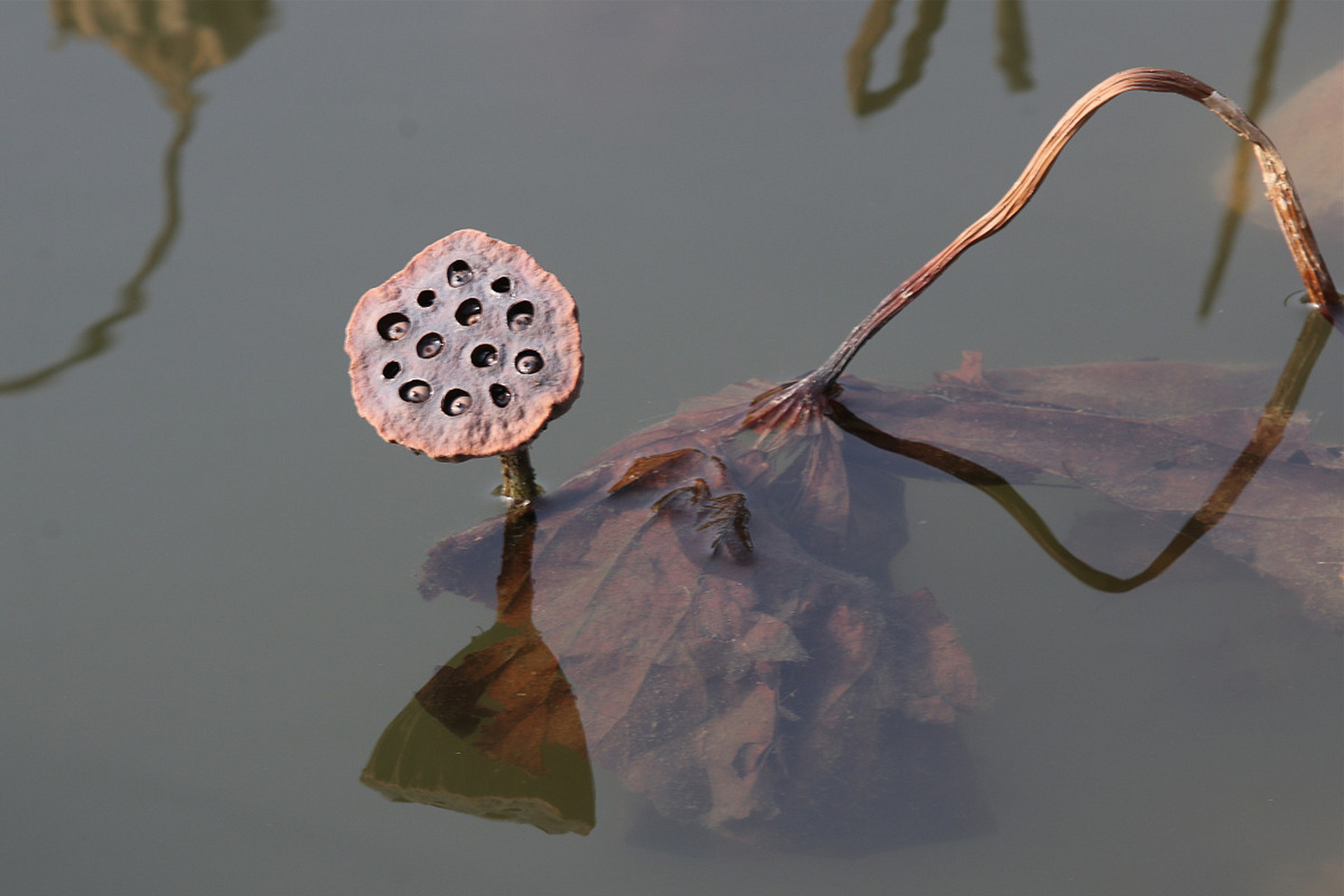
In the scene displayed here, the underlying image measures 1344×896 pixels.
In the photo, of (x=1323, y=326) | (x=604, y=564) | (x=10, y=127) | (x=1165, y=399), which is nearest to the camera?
(x=604, y=564)

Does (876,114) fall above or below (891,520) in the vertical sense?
above

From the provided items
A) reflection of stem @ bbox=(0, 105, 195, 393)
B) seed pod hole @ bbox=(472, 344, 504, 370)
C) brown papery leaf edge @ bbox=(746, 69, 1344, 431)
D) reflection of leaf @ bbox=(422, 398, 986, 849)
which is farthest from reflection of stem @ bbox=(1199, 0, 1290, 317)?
reflection of stem @ bbox=(0, 105, 195, 393)

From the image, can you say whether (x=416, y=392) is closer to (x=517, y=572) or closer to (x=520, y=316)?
(x=520, y=316)

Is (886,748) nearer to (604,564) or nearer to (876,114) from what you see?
(604,564)

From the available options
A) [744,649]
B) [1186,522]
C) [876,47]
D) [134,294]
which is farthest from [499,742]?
[876,47]

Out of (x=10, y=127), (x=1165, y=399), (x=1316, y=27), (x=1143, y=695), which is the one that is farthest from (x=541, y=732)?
(x=1316, y=27)

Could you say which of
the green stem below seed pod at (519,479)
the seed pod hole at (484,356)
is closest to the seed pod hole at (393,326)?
the seed pod hole at (484,356)

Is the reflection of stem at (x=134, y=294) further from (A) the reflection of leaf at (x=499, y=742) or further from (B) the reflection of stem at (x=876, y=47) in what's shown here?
(B) the reflection of stem at (x=876, y=47)
